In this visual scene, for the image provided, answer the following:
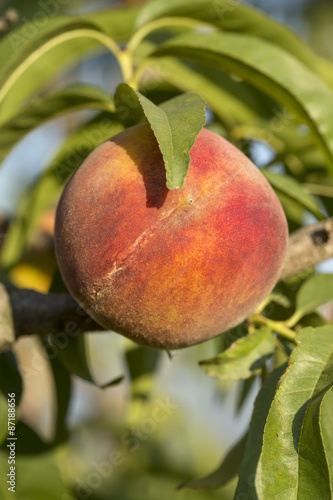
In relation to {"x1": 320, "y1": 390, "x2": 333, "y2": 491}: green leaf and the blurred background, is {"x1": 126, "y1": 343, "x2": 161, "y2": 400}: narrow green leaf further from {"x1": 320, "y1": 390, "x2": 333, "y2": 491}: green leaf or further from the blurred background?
{"x1": 320, "y1": 390, "x2": 333, "y2": 491}: green leaf

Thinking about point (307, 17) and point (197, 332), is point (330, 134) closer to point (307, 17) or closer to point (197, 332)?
point (197, 332)

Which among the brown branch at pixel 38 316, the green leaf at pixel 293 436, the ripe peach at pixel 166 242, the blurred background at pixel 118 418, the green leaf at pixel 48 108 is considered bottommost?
the blurred background at pixel 118 418

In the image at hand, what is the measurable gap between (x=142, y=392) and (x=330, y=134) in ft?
3.14

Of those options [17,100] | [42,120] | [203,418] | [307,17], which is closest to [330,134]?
[42,120]

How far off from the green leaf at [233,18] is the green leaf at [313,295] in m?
0.69

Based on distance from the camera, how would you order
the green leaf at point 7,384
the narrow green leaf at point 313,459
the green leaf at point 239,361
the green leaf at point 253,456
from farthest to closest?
the green leaf at point 7,384, the green leaf at point 239,361, the green leaf at point 253,456, the narrow green leaf at point 313,459

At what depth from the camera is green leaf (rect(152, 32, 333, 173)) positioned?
118cm

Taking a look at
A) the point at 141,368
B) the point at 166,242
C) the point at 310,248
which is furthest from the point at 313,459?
the point at 141,368

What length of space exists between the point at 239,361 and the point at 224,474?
0.28 meters

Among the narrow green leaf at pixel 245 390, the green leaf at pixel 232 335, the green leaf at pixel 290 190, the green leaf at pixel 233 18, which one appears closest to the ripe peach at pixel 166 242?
the green leaf at pixel 290 190

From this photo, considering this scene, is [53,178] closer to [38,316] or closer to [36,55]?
[36,55]

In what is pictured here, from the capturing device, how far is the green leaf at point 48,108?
126 cm

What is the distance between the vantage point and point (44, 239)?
2.14m

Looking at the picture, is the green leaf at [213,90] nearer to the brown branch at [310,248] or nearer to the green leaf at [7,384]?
the brown branch at [310,248]
